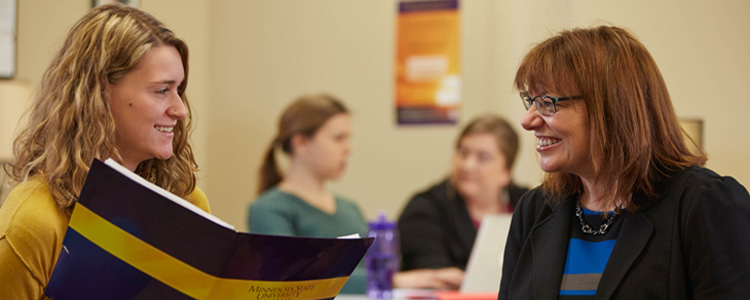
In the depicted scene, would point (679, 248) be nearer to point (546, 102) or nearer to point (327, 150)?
point (546, 102)

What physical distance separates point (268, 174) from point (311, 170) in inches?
11.3

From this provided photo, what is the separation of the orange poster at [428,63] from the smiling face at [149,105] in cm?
328

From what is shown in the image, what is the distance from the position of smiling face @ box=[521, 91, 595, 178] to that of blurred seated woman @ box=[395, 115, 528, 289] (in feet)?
6.33

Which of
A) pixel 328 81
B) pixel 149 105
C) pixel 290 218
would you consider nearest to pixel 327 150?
pixel 290 218

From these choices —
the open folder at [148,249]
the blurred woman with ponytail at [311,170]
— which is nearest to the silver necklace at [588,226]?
the open folder at [148,249]

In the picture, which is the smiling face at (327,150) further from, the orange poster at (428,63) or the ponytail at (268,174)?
the orange poster at (428,63)

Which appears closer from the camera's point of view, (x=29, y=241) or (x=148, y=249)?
(x=148, y=249)

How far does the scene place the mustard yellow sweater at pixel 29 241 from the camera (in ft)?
4.01

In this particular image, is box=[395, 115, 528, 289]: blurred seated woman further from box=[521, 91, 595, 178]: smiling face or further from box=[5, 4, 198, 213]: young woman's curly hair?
box=[5, 4, 198, 213]: young woman's curly hair

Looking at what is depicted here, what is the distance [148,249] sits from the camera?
1.10 meters

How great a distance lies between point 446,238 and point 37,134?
2307 mm

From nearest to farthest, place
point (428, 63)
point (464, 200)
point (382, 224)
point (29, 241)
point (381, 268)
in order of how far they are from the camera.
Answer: point (29, 241), point (381, 268), point (382, 224), point (464, 200), point (428, 63)

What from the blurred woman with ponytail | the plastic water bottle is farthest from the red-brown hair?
the blurred woman with ponytail

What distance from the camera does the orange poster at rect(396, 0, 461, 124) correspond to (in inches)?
A: 181
